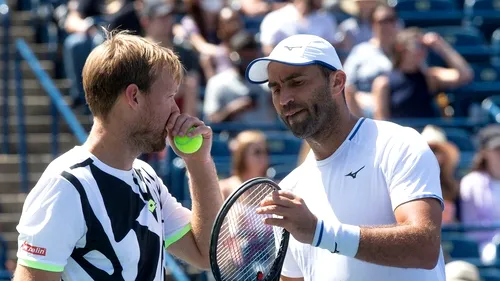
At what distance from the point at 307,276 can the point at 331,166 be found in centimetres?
44

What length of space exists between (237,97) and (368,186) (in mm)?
5508

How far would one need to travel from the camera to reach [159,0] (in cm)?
983

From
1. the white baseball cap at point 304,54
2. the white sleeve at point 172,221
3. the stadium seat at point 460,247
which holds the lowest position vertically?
the stadium seat at point 460,247

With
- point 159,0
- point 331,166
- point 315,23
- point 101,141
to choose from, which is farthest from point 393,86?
point 101,141

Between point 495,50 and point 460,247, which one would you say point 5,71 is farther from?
point 495,50

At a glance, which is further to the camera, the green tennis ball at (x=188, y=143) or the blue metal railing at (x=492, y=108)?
the blue metal railing at (x=492, y=108)

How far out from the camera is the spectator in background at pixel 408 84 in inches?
369

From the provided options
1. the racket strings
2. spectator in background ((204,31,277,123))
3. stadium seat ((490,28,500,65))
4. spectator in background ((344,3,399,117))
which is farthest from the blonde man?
stadium seat ((490,28,500,65))

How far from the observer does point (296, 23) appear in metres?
10.4

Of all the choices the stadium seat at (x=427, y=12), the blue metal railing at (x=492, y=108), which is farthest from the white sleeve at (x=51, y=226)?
the stadium seat at (x=427, y=12)

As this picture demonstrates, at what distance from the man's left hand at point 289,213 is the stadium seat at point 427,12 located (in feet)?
27.7

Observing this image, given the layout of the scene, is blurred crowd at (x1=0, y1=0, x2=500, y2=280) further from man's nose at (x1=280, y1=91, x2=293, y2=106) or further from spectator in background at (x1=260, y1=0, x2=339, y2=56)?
man's nose at (x1=280, y1=91, x2=293, y2=106)

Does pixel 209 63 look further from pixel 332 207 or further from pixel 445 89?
pixel 332 207

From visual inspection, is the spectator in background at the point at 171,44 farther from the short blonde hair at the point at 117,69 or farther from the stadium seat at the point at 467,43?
the short blonde hair at the point at 117,69
